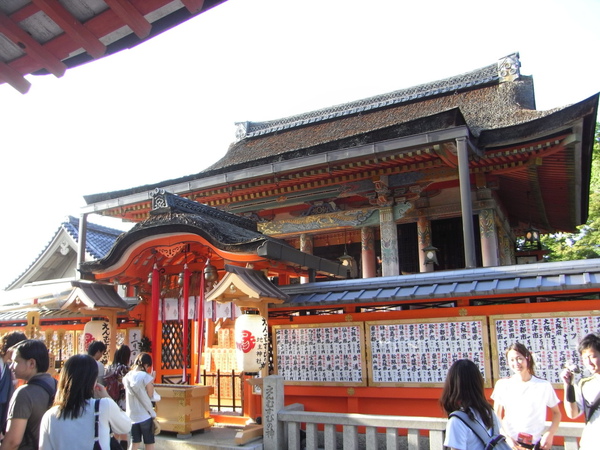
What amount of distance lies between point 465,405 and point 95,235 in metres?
20.9

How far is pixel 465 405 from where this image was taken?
3.37 metres

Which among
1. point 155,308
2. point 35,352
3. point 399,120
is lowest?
point 35,352

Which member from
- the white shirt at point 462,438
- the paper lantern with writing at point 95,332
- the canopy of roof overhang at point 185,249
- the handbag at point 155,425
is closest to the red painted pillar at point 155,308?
the canopy of roof overhang at point 185,249

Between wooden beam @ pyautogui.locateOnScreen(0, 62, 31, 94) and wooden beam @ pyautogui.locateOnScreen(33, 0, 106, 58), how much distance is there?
567 millimetres

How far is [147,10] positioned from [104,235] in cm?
2094

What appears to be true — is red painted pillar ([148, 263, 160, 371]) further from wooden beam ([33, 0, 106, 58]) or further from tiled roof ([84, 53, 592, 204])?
wooden beam ([33, 0, 106, 58])

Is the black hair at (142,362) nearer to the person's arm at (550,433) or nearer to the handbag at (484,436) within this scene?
the handbag at (484,436)

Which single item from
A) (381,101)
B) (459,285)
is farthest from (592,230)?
(459,285)

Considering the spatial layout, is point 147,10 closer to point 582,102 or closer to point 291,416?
point 291,416

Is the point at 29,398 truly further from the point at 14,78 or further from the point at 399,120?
the point at 399,120

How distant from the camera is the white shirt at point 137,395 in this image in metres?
6.08

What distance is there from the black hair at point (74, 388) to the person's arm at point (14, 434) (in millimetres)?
345

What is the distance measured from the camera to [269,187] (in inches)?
559

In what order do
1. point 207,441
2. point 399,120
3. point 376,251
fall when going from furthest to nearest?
point 399,120, point 376,251, point 207,441
